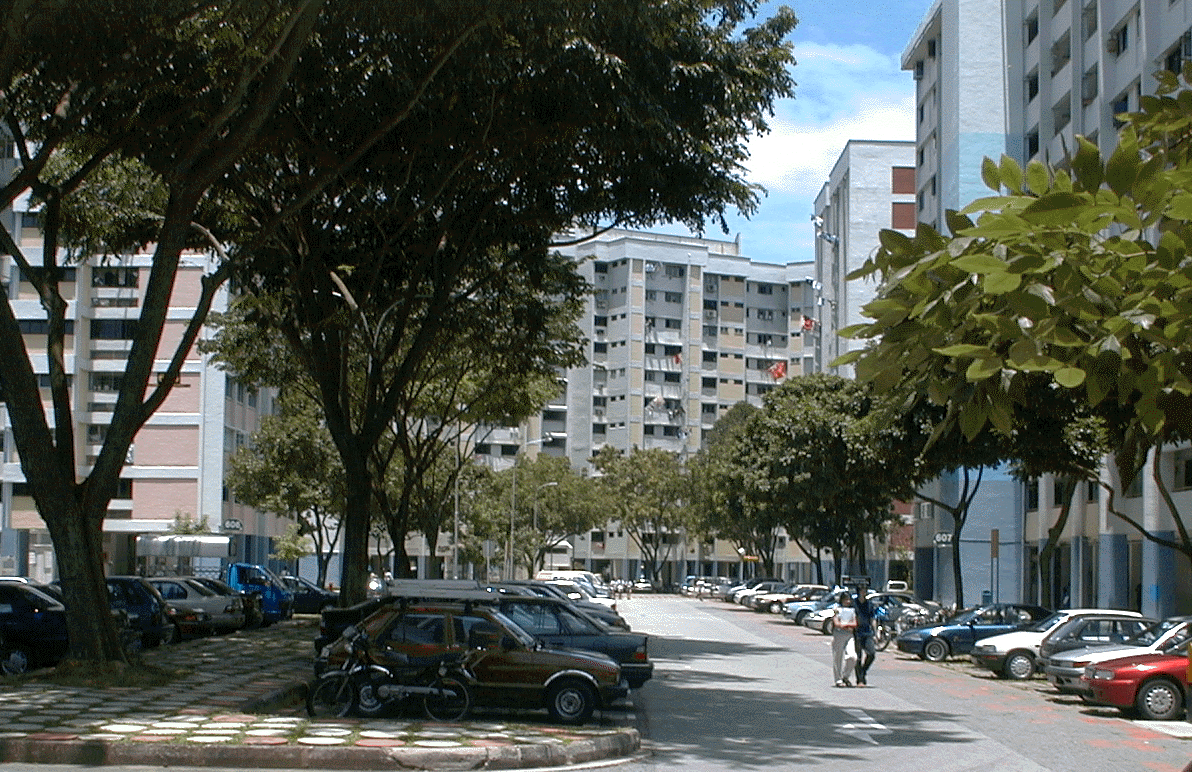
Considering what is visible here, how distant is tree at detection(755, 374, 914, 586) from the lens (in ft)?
149

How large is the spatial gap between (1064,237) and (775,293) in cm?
12297

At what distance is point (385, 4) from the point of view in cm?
1845

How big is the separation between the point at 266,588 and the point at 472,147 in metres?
23.7

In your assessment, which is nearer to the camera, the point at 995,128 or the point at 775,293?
the point at 995,128

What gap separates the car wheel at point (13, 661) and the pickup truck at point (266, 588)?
18.7m

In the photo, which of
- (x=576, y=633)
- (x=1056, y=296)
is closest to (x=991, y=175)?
(x=1056, y=296)

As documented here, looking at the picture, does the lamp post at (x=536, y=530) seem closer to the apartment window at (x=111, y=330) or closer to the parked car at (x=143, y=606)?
the apartment window at (x=111, y=330)

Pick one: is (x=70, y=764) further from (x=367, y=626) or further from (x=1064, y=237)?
(x=1064, y=237)

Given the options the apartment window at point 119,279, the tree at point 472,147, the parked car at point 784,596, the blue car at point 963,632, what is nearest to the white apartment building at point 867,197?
the parked car at point 784,596

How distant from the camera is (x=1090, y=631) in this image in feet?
89.3

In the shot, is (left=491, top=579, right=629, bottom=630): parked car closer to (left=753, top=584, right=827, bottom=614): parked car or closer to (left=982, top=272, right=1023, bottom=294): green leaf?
(left=982, top=272, right=1023, bottom=294): green leaf

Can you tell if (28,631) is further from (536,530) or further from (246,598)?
(536,530)

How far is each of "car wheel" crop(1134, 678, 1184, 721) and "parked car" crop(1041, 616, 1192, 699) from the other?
0.79 metres

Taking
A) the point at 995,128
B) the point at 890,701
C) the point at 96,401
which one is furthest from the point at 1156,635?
the point at 96,401
